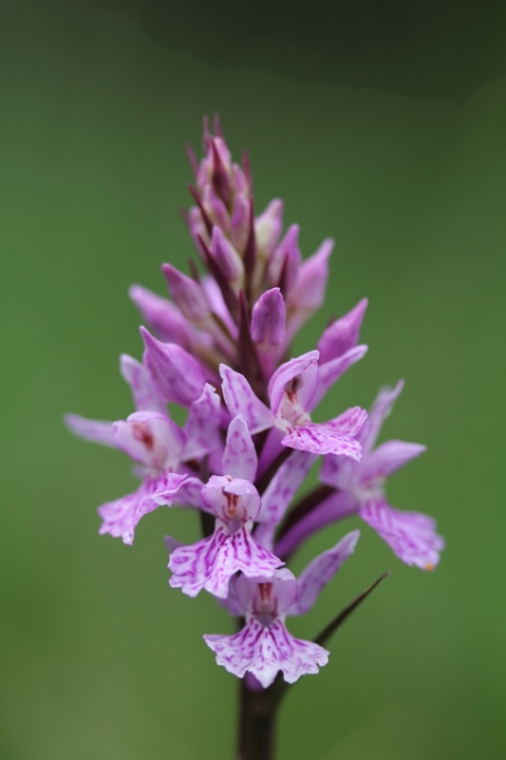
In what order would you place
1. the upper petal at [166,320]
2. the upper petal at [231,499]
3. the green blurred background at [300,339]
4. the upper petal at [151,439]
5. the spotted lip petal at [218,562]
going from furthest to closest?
the green blurred background at [300,339], the upper petal at [166,320], the upper petal at [151,439], the upper petal at [231,499], the spotted lip petal at [218,562]

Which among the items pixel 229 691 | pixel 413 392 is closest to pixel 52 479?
pixel 229 691

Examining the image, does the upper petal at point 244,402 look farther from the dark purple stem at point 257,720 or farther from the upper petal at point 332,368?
the dark purple stem at point 257,720

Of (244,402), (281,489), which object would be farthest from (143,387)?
(281,489)

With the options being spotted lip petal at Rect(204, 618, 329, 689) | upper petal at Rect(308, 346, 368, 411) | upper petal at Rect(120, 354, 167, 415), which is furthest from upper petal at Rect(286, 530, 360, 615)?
upper petal at Rect(120, 354, 167, 415)

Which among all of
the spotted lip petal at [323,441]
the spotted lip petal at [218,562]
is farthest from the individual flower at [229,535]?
the spotted lip petal at [323,441]

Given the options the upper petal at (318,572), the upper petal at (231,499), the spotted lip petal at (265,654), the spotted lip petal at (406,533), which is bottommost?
the spotted lip petal at (265,654)

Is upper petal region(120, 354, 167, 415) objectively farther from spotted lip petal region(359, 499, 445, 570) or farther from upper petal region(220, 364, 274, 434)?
spotted lip petal region(359, 499, 445, 570)

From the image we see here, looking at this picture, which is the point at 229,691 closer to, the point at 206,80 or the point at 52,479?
the point at 52,479
